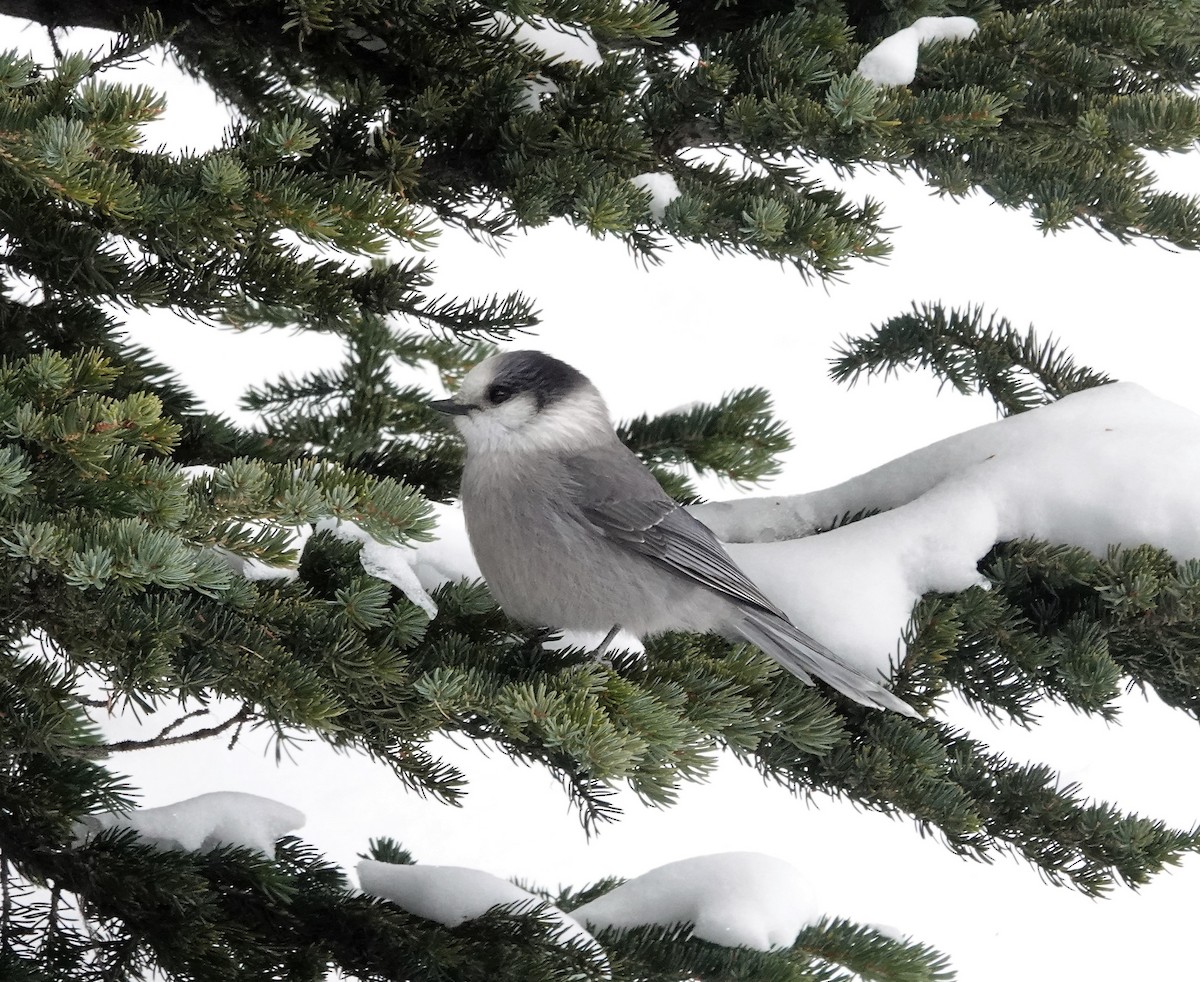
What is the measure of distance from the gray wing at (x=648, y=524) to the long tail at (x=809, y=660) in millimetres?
66

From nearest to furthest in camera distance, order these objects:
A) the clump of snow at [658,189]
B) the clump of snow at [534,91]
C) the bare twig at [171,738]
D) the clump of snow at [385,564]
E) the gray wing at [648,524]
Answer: the bare twig at [171,738]
the clump of snow at [385,564]
the clump of snow at [658,189]
the clump of snow at [534,91]
the gray wing at [648,524]

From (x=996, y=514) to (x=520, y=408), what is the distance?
0.98 metres

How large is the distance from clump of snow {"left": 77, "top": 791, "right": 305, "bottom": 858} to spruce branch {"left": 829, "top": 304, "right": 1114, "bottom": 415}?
5.24 ft

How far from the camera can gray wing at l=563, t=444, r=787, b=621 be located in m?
2.36

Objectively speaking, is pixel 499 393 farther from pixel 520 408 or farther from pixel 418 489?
pixel 418 489

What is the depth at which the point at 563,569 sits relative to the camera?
2395 mm

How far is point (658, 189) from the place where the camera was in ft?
7.02

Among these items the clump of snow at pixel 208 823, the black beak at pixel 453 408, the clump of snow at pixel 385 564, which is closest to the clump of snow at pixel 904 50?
the black beak at pixel 453 408

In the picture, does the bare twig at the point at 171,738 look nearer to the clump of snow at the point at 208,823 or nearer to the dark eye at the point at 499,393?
the clump of snow at the point at 208,823

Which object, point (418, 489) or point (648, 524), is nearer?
point (418, 489)

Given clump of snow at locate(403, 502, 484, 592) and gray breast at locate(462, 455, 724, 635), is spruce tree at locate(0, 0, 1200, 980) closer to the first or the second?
gray breast at locate(462, 455, 724, 635)

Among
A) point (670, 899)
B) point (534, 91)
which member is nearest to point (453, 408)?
point (534, 91)

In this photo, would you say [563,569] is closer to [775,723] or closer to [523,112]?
[775,723]

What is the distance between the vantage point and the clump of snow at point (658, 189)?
2098mm
